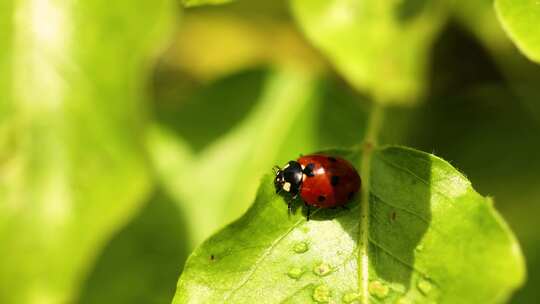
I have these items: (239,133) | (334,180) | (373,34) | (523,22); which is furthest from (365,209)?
(239,133)

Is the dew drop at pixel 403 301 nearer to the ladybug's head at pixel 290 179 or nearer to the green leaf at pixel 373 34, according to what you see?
the ladybug's head at pixel 290 179

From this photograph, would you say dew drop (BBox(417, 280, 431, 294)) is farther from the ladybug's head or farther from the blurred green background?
the blurred green background

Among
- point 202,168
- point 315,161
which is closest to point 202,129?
point 202,168

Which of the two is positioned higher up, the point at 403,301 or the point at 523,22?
the point at 523,22

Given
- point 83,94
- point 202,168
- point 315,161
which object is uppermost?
point 83,94

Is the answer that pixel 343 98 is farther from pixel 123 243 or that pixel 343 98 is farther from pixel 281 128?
pixel 123 243

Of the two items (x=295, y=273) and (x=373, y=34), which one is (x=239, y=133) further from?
(x=295, y=273)
